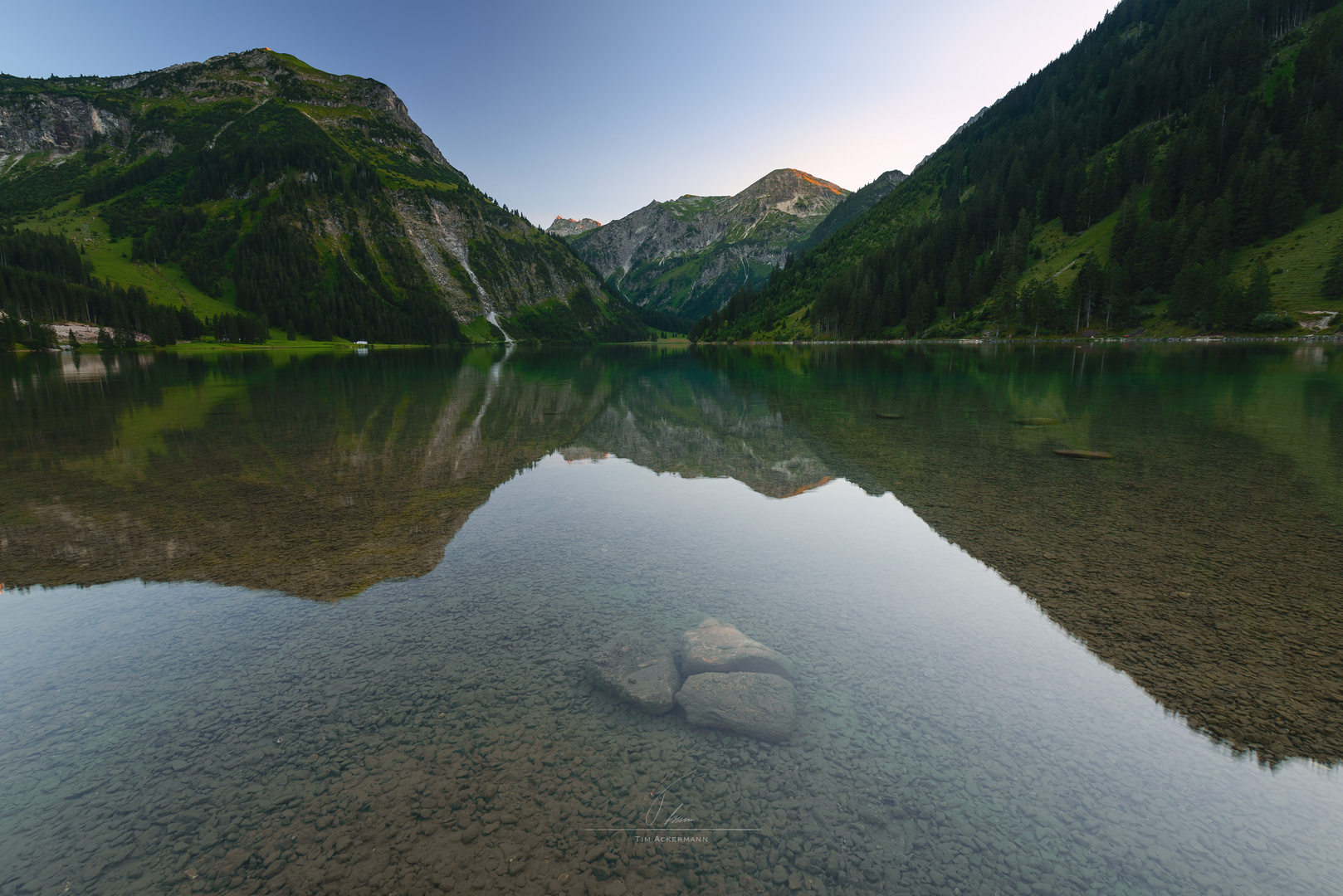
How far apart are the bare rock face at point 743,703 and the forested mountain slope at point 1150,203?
123 metres

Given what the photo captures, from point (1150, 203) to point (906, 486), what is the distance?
151851mm

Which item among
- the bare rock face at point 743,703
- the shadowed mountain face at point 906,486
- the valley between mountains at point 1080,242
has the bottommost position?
the bare rock face at point 743,703

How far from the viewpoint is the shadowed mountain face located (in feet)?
26.7

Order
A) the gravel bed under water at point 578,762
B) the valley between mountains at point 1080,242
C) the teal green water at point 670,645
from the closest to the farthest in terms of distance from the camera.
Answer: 1. the gravel bed under water at point 578,762
2. the teal green water at point 670,645
3. the valley between mountains at point 1080,242

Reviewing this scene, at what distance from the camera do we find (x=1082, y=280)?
10744 centimetres

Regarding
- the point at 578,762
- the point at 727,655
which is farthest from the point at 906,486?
the point at 578,762

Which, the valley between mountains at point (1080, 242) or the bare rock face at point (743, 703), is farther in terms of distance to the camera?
the valley between mountains at point (1080, 242)

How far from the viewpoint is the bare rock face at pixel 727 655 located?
298 inches

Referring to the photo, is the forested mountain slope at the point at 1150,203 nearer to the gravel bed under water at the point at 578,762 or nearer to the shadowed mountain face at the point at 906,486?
the shadowed mountain face at the point at 906,486

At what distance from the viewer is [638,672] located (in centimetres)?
742

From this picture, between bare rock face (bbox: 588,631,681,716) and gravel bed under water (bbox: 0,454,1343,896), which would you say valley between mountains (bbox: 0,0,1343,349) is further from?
bare rock face (bbox: 588,631,681,716)

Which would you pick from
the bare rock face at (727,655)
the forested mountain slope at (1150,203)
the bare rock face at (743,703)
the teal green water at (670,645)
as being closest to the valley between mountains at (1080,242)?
the forested mountain slope at (1150,203)

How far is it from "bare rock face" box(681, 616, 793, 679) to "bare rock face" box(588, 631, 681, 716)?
29 centimetres

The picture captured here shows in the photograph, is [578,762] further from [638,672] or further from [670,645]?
[670,645]
